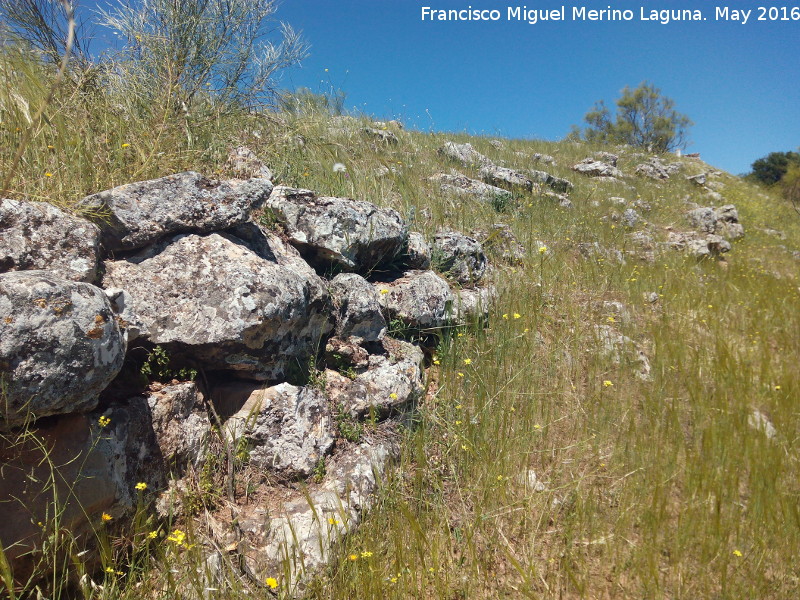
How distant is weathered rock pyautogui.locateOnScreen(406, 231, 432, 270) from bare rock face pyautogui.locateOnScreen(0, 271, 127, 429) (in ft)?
7.67

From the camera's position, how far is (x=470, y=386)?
10.8 feet

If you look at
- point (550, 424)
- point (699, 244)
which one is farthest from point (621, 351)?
A: point (699, 244)

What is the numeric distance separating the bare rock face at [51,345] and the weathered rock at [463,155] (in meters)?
6.73

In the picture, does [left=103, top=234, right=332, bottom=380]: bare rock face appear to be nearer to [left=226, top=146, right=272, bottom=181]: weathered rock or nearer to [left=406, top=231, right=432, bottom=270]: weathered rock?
[left=226, top=146, right=272, bottom=181]: weathered rock

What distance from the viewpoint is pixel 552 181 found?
9.03 metres

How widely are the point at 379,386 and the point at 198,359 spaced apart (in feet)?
3.44

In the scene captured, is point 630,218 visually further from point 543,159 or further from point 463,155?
point 543,159

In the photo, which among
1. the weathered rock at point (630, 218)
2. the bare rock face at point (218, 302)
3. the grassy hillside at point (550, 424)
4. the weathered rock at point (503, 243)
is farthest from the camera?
the weathered rock at point (630, 218)

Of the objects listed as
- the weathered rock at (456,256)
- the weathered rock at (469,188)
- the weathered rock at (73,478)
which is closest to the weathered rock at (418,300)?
the weathered rock at (456,256)

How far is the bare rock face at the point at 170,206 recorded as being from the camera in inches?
99.1

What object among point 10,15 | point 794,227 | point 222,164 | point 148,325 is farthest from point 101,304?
point 794,227

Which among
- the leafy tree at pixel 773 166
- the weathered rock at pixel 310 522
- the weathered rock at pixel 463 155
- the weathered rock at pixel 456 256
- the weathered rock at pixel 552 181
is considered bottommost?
the weathered rock at pixel 310 522

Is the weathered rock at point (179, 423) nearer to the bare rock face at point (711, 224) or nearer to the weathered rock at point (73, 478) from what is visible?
the weathered rock at point (73, 478)

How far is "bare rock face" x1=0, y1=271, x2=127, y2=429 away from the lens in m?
1.70
